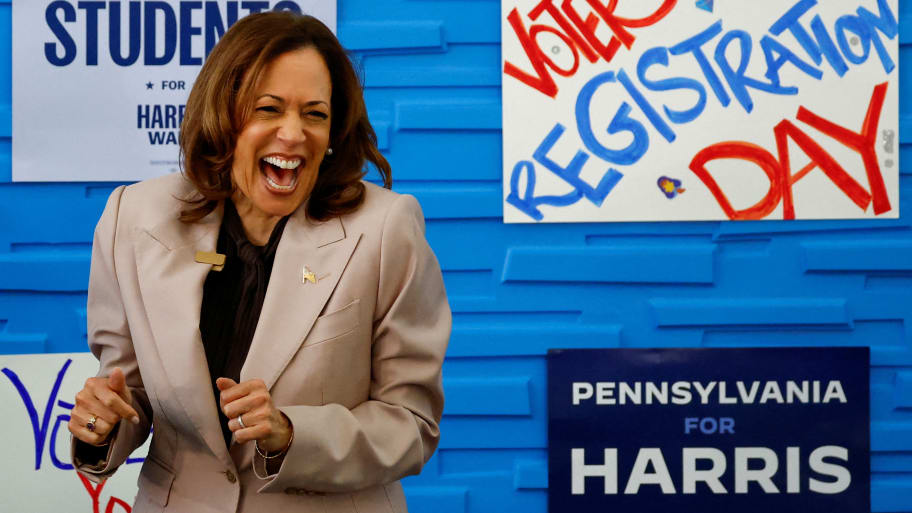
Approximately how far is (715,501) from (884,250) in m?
0.73

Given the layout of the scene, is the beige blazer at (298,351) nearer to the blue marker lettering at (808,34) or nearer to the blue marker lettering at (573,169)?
the blue marker lettering at (573,169)

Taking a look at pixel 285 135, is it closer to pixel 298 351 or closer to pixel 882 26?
pixel 298 351

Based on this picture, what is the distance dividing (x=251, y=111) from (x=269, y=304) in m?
0.25

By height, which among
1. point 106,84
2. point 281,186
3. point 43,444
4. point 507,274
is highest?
point 106,84

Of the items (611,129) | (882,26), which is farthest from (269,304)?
(882,26)

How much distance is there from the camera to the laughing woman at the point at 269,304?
3.58 ft

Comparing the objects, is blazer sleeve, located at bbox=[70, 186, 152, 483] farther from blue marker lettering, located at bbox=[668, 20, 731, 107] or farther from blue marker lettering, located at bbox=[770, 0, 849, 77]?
blue marker lettering, located at bbox=[770, 0, 849, 77]

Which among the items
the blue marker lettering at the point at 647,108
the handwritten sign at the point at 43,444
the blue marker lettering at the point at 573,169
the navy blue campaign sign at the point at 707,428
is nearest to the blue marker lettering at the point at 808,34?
the blue marker lettering at the point at 647,108

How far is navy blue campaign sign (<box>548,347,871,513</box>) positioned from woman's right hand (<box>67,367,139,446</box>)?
1.32m

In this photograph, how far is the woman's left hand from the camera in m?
0.96

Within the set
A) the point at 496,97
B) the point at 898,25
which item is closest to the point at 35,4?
the point at 496,97

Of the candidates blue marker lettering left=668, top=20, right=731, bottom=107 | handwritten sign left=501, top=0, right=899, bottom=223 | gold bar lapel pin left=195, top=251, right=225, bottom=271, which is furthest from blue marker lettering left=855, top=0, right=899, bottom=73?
gold bar lapel pin left=195, top=251, right=225, bottom=271

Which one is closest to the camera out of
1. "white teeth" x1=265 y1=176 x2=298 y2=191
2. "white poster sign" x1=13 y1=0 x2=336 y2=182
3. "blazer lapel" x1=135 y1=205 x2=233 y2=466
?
"blazer lapel" x1=135 y1=205 x2=233 y2=466

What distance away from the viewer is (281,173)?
3.93 ft
